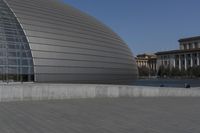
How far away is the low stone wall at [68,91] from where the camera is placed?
1650 cm

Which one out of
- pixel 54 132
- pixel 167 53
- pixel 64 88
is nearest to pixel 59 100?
pixel 64 88

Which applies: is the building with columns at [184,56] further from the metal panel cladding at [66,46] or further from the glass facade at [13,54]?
the glass facade at [13,54]

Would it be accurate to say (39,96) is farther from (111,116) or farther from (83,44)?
(83,44)

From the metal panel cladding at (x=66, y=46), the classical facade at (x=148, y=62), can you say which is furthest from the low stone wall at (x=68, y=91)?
the classical facade at (x=148, y=62)

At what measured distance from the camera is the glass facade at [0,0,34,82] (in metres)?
20.9

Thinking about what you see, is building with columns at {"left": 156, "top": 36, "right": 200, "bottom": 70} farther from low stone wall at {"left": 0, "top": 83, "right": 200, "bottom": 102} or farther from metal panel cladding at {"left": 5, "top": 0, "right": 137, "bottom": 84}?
low stone wall at {"left": 0, "top": 83, "right": 200, "bottom": 102}

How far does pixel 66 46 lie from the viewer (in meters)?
24.8

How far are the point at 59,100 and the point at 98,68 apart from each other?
9735 mm

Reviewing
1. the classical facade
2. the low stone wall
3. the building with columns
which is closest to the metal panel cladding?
the low stone wall

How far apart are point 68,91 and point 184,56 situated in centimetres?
13913

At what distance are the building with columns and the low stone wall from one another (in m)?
128

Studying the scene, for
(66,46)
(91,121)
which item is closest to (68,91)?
(66,46)

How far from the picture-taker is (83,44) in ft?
86.6

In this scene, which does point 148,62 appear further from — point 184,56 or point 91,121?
Answer: point 91,121
